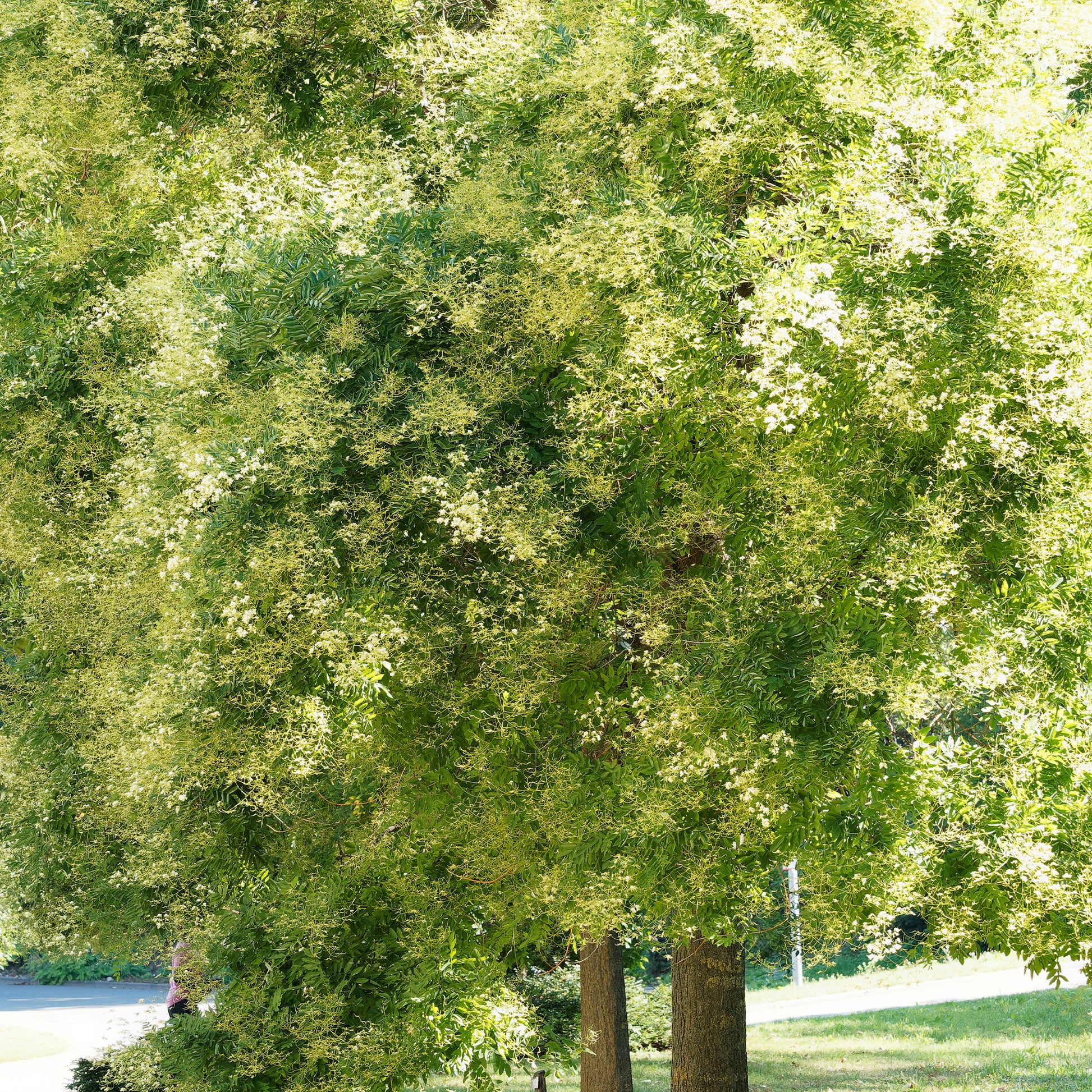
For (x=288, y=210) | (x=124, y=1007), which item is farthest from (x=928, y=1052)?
(x=124, y=1007)

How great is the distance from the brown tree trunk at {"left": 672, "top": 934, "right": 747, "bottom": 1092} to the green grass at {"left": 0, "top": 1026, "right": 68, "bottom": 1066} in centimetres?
1560

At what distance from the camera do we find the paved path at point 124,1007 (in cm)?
1819

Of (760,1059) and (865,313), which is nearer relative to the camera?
(865,313)

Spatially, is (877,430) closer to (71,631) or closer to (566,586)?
(566,586)

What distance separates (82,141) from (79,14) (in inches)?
36.8

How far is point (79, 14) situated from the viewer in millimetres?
9227

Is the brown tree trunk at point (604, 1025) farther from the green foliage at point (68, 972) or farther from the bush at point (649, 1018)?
the green foliage at point (68, 972)

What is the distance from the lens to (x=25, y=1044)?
21.1 metres

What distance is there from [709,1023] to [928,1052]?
7.30m

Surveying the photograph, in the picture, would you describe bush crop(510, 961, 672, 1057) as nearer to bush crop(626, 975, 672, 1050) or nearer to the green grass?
bush crop(626, 975, 672, 1050)

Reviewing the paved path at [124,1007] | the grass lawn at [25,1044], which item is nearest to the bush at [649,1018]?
the paved path at [124,1007]

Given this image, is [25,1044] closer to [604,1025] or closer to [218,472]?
[604,1025]

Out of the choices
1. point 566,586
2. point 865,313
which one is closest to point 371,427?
point 566,586

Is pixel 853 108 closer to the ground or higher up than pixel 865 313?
higher up
